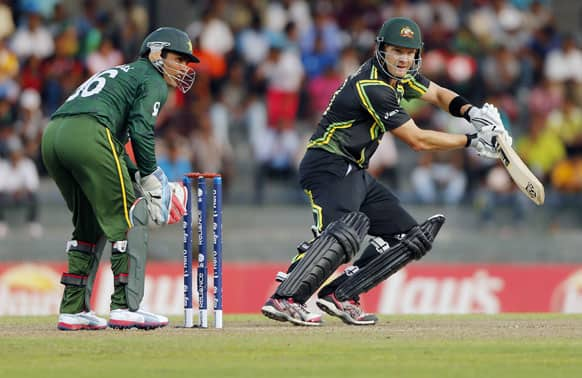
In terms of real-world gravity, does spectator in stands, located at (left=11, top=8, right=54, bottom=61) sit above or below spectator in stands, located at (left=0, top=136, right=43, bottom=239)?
above

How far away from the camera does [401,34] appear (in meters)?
8.85

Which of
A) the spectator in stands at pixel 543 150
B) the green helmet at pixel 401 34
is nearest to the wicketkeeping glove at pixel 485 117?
the green helmet at pixel 401 34

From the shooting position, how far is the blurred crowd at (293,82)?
17.0 meters

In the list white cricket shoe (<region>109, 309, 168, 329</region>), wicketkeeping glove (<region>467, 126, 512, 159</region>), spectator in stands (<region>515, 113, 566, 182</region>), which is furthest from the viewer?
spectator in stands (<region>515, 113, 566, 182</region>)

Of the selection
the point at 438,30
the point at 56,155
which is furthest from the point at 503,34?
the point at 56,155

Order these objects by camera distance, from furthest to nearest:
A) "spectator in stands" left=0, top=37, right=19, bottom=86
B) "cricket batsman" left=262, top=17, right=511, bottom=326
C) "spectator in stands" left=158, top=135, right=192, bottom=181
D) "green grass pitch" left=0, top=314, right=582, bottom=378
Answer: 1. "spectator in stands" left=0, top=37, right=19, bottom=86
2. "spectator in stands" left=158, top=135, right=192, bottom=181
3. "cricket batsman" left=262, top=17, right=511, bottom=326
4. "green grass pitch" left=0, top=314, right=582, bottom=378

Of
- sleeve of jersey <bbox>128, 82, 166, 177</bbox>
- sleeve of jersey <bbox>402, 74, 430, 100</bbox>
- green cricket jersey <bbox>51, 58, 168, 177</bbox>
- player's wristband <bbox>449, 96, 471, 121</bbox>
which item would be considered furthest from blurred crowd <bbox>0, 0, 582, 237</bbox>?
sleeve of jersey <bbox>128, 82, 166, 177</bbox>

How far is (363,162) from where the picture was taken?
901 cm

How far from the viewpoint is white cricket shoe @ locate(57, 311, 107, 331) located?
855cm

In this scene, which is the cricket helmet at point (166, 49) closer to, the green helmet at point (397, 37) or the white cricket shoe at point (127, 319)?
the green helmet at point (397, 37)

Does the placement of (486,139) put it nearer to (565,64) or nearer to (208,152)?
(208,152)

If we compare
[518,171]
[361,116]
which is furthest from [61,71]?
[518,171]

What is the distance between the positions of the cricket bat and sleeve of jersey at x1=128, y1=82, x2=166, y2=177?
2336mm

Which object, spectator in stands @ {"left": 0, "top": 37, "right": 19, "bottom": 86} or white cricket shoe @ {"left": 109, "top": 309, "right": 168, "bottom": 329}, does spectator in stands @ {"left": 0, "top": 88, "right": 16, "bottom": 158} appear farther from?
white cricket shoe @ {"left": 109, "top": 309, "right": 168, "bottom": 329}
